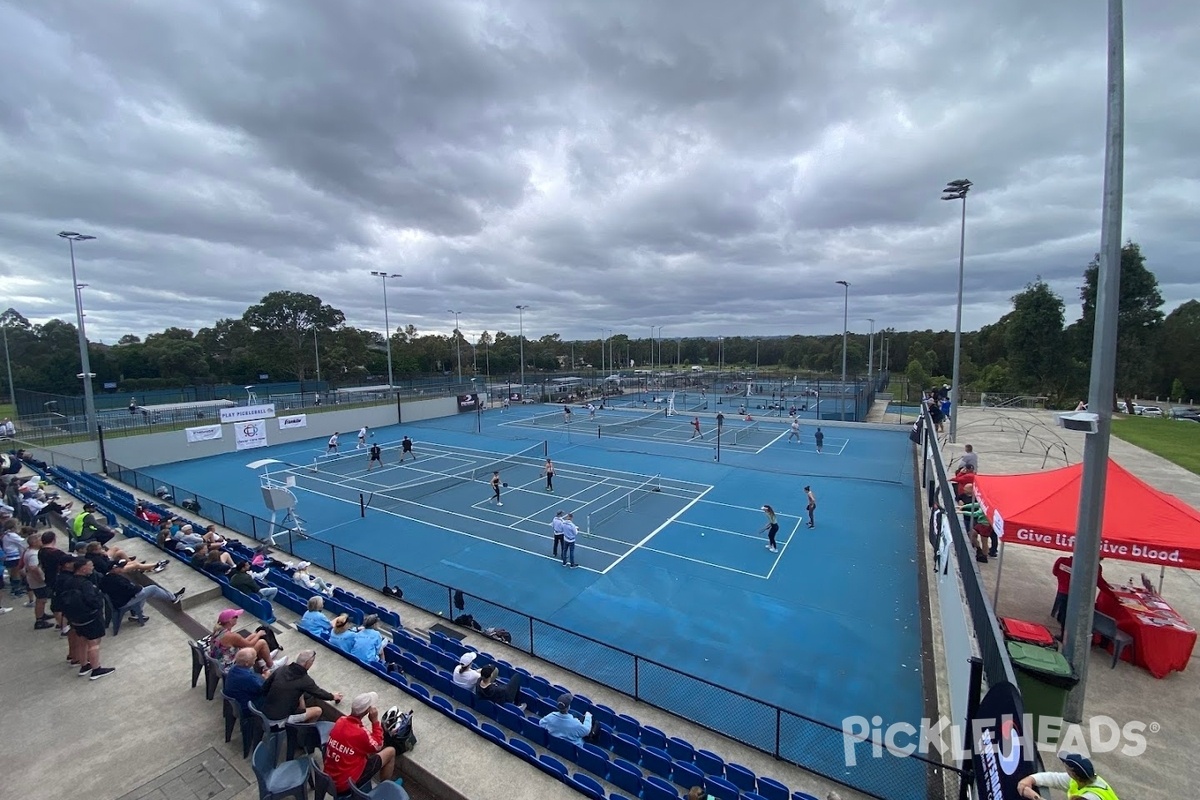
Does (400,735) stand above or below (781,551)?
above

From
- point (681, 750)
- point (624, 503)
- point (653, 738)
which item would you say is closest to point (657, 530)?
point (624, 503)

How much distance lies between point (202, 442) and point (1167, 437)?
54.9 m

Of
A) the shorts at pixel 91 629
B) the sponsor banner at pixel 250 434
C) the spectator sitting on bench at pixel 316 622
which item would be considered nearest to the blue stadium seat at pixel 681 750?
the spectator sitting on bench at pixel 316 622

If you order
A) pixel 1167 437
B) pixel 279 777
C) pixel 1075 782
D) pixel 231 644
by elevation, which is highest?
pixel 1075 782

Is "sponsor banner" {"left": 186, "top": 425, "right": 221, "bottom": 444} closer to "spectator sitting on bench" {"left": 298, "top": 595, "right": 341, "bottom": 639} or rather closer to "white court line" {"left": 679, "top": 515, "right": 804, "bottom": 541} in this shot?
"spectator sitting on bench" {"left": 298, "top": 595, "right": 341, "bottom": 639}

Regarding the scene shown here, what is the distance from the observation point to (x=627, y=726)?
25.4ft

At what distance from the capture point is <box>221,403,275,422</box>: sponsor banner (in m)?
35.2

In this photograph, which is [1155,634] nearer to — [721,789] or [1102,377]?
[1102,377]

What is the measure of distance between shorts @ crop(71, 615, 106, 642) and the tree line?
55431 millimetres

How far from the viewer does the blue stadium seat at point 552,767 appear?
5.80m

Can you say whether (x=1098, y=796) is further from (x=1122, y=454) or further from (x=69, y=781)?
(x=1122, y=454)

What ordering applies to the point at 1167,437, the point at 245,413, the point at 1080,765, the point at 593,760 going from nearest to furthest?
the point at 1080,765, the point at 593,760, the point at 1167,437, the point at 245,413

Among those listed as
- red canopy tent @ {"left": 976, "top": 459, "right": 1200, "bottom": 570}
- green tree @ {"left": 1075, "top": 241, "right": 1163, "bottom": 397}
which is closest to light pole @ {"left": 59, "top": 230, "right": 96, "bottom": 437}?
red canopy tent @ {"left": 976, "top": 459, "right": 1200, "bottom": 570}

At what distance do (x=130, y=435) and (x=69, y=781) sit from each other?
114ft
